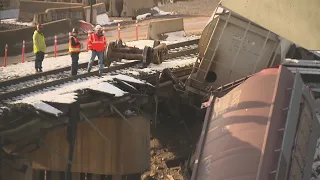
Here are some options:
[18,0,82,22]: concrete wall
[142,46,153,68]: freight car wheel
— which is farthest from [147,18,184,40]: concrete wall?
[18,0,82,22]: concrete wall

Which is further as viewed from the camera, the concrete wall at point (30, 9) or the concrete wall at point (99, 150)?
the concrete wall at point (30, 9)

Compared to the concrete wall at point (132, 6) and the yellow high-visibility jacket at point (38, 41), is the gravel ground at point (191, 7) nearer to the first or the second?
the concrete wall at point (132, 6)

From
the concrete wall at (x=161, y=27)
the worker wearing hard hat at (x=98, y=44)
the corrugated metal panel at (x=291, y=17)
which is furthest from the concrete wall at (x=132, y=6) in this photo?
the corrugated metal panel at (x=291, y=17)

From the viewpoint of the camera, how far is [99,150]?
43.6 feet

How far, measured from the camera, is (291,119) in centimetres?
1084

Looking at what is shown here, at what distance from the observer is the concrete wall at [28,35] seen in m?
24.6

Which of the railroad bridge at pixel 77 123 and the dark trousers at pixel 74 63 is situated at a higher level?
the dark trousers at pixel 74 63

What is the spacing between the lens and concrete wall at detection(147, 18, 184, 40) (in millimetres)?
25422

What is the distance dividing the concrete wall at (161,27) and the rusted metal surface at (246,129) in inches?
531

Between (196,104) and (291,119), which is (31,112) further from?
(196,104)

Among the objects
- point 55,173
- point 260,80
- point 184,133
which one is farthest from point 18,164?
point 184,133

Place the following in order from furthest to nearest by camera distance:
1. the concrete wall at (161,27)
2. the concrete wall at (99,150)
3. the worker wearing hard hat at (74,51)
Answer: the concrete wall at (161,27) < the worker wearing hard hat at (74,51) < the concrete wall at (99,150)

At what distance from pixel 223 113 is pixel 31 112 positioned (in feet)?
12.7

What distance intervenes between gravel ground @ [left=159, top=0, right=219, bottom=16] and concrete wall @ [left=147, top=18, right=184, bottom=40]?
19272mm
